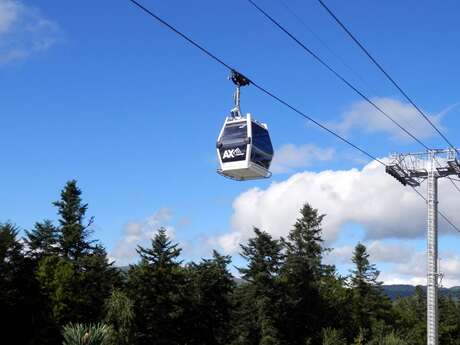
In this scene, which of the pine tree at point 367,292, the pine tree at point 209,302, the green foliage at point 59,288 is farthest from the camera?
the pine tree at point 367,292

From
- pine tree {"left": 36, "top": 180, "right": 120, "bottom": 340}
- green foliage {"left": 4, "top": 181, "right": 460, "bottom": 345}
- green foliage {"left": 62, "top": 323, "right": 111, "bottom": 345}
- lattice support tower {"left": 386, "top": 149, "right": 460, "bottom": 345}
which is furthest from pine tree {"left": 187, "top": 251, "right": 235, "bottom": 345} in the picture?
green foliage {"left": 62, "top": 323, "right": 111, "bottom": 345}

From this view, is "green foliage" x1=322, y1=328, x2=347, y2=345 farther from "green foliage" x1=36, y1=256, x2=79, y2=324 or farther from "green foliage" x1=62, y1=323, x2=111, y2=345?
"green foliage" x1=62, y1=323, x2=111, y2=345

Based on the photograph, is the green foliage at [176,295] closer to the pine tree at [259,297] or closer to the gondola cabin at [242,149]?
the pine tree at [259,297]

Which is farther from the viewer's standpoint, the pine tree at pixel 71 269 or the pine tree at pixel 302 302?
the pine tree at pixel 302 302

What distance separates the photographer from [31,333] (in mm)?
65000

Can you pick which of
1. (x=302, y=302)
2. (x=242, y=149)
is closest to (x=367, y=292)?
(x=302, y=302)

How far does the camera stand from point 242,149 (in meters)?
25.5

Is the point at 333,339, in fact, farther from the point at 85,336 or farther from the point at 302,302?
the point at 85,336

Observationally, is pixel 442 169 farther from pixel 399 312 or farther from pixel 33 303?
pixel 399 312

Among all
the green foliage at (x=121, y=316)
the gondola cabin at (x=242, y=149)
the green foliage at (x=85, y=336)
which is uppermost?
the gondola cabin at (x=242, y=149)

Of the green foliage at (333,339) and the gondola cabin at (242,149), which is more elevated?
the gondola cabin at (242,149)

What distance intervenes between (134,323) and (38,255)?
56.8 ft

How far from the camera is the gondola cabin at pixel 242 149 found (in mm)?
25531

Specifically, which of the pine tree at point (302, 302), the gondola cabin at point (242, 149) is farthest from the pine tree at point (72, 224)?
the gondola cabin at point (242, 149)
